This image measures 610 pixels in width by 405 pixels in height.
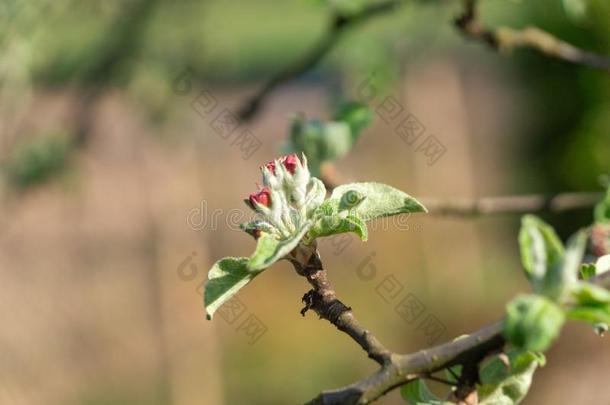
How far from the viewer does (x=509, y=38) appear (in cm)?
129

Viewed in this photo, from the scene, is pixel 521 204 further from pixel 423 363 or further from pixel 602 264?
pixel 423 363

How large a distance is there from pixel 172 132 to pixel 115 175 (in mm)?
3443

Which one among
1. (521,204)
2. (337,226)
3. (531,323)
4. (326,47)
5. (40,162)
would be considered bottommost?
(521,204)

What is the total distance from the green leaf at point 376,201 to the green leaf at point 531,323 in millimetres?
169

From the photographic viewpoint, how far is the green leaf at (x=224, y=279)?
63 cm

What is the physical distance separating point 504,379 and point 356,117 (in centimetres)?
56

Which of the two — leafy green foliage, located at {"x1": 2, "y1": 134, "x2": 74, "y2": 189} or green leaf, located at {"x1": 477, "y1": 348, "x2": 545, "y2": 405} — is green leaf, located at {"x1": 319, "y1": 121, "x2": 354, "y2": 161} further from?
leafy green foliage, located at {"x1": 2, "y1": 134, "x2": 74, "y2": 189}

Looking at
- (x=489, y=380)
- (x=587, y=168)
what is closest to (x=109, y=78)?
(x=489, y=380)

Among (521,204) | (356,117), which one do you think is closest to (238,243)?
(521,204)

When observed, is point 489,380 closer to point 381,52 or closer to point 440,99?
point 381,52

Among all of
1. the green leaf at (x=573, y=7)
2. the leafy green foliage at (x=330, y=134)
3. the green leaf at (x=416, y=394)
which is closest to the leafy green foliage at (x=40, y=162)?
the leafy green foliage at (x=330, y=134)

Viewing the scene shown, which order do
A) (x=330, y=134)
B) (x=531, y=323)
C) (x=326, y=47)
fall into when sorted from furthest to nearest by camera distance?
1. (x=326, y=47)
2. (x=330, y=134)
3. (x=531, y=323)

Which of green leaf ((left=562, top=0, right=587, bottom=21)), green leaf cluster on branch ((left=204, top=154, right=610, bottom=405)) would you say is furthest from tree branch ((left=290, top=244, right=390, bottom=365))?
green leaf ((left=562, top=0, right=587, bottom=21))

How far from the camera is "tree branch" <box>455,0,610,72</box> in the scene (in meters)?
1.26
